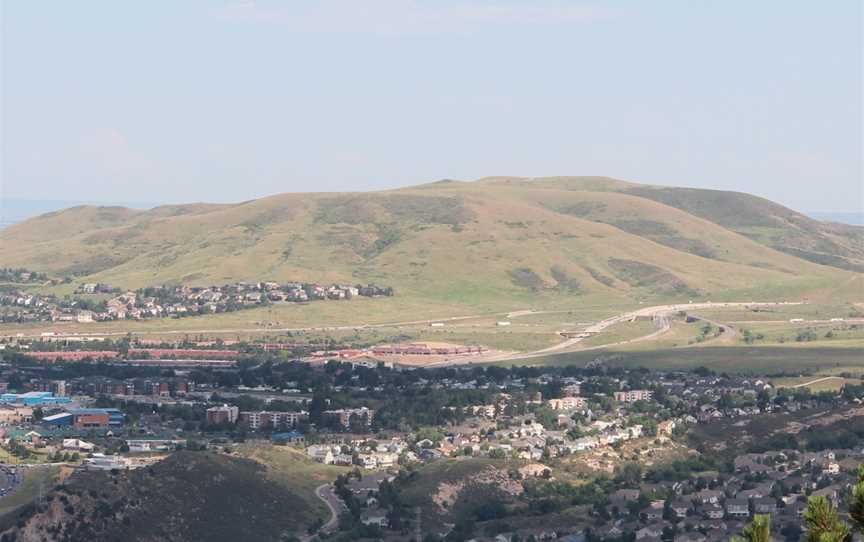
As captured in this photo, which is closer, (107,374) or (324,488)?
(324,488)

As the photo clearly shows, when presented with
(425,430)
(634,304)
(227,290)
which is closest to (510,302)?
(634,304)

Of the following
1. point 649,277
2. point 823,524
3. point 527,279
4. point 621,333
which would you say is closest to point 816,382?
point 621,333

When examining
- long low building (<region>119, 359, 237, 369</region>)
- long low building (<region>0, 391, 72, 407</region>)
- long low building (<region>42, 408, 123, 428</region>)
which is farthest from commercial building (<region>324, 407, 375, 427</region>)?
long low building (<region>119, 359, 237, 369</region>)

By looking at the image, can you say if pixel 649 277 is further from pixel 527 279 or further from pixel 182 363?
pixel 182 363

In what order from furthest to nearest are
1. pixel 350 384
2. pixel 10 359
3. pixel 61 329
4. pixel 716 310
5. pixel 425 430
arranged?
pixel 716 310 < pixel 61 329 < pixel 10 359 < pixel 350 384 < pixel 425 430

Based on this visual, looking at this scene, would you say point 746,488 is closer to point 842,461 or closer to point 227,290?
point 842,461

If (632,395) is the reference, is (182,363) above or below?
above

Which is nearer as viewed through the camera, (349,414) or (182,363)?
(349,414)

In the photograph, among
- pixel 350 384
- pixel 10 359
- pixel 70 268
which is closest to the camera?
pixel 350 384

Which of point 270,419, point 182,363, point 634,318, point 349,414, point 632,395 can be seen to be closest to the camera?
point 270,419
